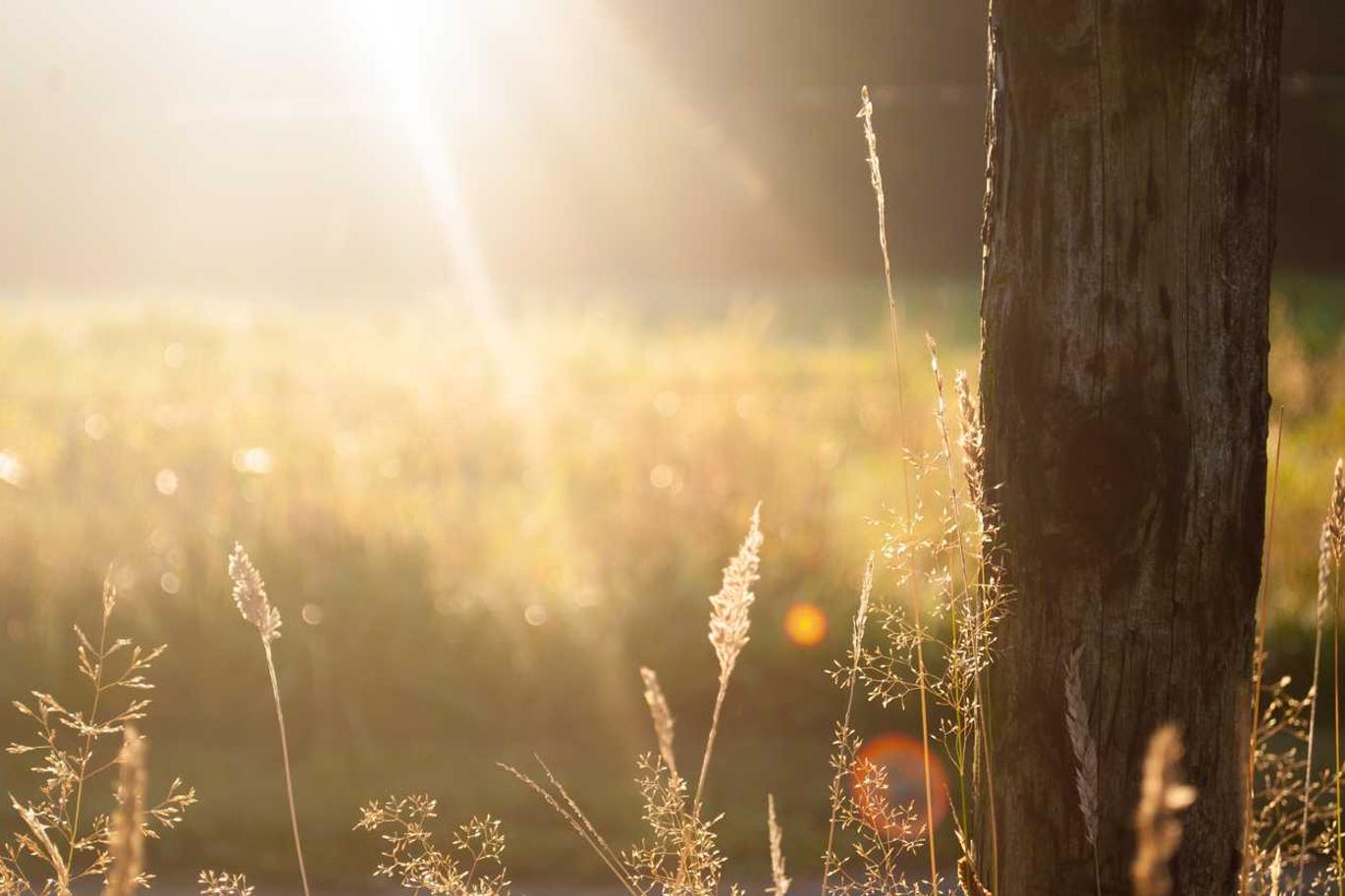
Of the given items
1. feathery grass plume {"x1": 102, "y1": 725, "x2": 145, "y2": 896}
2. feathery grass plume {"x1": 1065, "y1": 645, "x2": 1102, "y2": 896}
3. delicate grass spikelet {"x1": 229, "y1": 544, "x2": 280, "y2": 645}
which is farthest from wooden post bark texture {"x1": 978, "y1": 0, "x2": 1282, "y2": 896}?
feathery grass plume {"x1": 102, "y1": 725, "x2": 145, "y2": 896}

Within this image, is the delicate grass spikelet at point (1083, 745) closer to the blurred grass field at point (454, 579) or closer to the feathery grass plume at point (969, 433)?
the feathery grass plume at point (969, 433)

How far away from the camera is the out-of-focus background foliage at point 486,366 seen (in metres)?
5.19

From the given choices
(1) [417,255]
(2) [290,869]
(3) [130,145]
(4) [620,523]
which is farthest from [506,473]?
(3) [130,145]

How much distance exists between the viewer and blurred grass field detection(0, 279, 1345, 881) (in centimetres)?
493

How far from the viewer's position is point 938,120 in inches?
787

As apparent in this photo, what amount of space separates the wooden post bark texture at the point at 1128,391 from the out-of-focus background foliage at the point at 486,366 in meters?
1.05

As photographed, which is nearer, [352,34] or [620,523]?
[620,523]

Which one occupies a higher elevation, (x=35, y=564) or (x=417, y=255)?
(x=417, y=255)

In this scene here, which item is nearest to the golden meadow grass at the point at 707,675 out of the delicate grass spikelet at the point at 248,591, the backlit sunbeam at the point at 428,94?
the delicate grass spikelet at the point at 248,591

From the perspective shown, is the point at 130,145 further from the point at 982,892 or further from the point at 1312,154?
the point at 982,892

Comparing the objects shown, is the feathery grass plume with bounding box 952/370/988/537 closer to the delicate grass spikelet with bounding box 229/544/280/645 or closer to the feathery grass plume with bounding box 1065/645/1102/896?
the feathery grass plume with bounding box 1065/645/1102/896

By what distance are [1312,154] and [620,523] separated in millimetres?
15528

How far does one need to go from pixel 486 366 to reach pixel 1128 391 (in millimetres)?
7396

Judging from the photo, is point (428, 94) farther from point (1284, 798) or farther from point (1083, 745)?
point (1083, 745)
